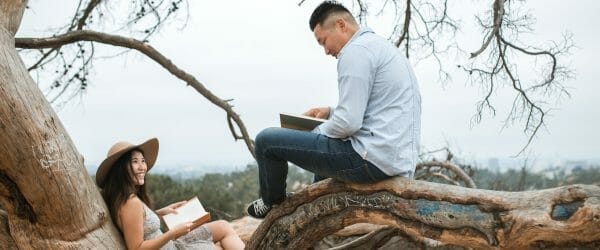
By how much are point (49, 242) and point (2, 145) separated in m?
0.52

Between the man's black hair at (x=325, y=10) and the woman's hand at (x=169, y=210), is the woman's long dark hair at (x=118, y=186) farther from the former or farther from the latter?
the man's black hair at (x=325, y=10)

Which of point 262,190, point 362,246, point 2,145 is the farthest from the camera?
point 362,246

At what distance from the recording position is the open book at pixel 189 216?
3533mm

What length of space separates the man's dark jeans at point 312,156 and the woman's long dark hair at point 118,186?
2.50ft

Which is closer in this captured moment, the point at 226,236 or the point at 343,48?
the point at 343,48

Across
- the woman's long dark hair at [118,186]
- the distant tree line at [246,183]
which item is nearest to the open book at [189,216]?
the woman's long dark hair at [118,186]

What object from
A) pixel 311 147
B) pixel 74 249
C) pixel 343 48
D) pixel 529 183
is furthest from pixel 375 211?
Result: pixel 529 183

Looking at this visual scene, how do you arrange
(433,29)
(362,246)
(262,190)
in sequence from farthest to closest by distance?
1. (433,29)
2. (362,246)
3. (262,190)

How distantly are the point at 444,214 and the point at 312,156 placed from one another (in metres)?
Answer: 0.65

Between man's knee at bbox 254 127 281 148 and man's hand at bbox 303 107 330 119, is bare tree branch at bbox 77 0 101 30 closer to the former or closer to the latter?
man's hand at bbox 303 107 330 119

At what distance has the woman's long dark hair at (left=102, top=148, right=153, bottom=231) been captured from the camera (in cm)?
351

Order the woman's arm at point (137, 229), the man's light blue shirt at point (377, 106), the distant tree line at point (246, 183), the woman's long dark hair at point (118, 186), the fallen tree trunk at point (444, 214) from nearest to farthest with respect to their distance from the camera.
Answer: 1. the fallen tree trunk at point (444, 214)
2. the man's light blue shirt at point (377, 106)
3. the woman's arm at point (137, 229)
4. the woman's long dark hair at point (118, 186)
5. the distant tree line at point (246, 183)

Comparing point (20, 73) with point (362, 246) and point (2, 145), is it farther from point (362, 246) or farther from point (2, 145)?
point (362, 246)

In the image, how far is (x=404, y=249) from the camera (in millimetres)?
5496
